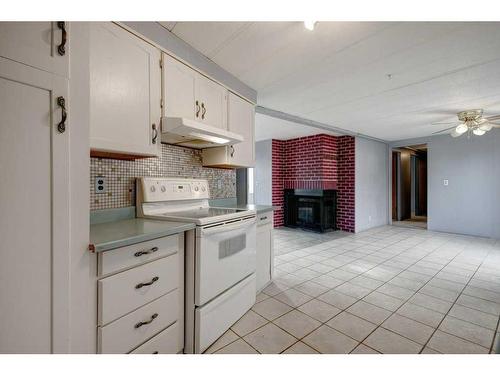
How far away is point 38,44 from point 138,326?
4.52 feet

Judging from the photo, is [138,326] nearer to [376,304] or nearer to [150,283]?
[150,283]

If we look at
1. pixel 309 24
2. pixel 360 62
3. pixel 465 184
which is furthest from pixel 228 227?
pixel 465 184

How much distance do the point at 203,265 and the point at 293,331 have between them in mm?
903

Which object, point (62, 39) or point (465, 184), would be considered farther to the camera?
point (465, 184)

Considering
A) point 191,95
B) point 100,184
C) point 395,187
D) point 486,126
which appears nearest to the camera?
point 100,184

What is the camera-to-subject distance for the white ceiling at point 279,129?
14.3 ft

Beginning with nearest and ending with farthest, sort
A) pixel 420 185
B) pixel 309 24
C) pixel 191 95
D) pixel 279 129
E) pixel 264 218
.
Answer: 1. pixel 309 24
2. pixel 191 95
3. pixel 264 218
4. pixel 279 129
5. pixel 420 185

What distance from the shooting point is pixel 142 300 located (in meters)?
1.33

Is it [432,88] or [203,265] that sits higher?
[432,88]

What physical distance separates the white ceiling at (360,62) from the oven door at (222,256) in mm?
1426

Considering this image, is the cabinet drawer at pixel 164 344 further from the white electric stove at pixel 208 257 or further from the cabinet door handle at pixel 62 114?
the cabinet door handle at pixel 62 114

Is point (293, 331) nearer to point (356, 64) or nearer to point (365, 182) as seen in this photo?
point (356, 64)
